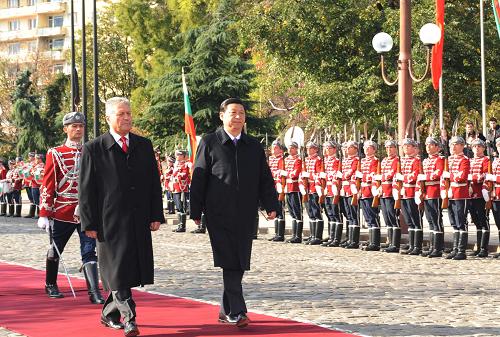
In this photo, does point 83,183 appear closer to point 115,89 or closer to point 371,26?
point 371,26

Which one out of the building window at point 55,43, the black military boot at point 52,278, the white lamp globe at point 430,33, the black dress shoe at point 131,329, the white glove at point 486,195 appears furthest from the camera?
the building window at point 55,43

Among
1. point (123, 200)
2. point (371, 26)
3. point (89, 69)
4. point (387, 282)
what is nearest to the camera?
point (123, 200)

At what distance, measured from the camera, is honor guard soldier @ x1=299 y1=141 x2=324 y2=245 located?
2212cm

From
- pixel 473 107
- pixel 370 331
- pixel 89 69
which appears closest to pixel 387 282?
pixel 370 331

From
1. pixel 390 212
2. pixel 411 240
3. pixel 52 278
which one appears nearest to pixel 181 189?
pixel 390 212

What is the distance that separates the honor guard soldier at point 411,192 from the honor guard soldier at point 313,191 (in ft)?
9.14

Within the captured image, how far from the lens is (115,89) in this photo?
7712cm

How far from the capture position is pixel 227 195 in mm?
10406

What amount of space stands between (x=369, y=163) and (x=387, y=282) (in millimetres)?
6122

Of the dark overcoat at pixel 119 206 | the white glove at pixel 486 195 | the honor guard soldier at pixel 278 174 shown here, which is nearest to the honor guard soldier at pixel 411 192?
the white glove at pixel 486 195

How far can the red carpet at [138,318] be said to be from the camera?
1020cm

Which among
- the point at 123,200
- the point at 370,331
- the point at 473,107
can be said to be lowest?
the point at 370,331

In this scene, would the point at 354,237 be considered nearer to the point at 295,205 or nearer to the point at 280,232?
the point at 295,205

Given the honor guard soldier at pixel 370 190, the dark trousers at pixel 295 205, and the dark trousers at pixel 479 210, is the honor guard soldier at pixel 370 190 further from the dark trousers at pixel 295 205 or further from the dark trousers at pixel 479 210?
the dark trousers at pixel 295 205
